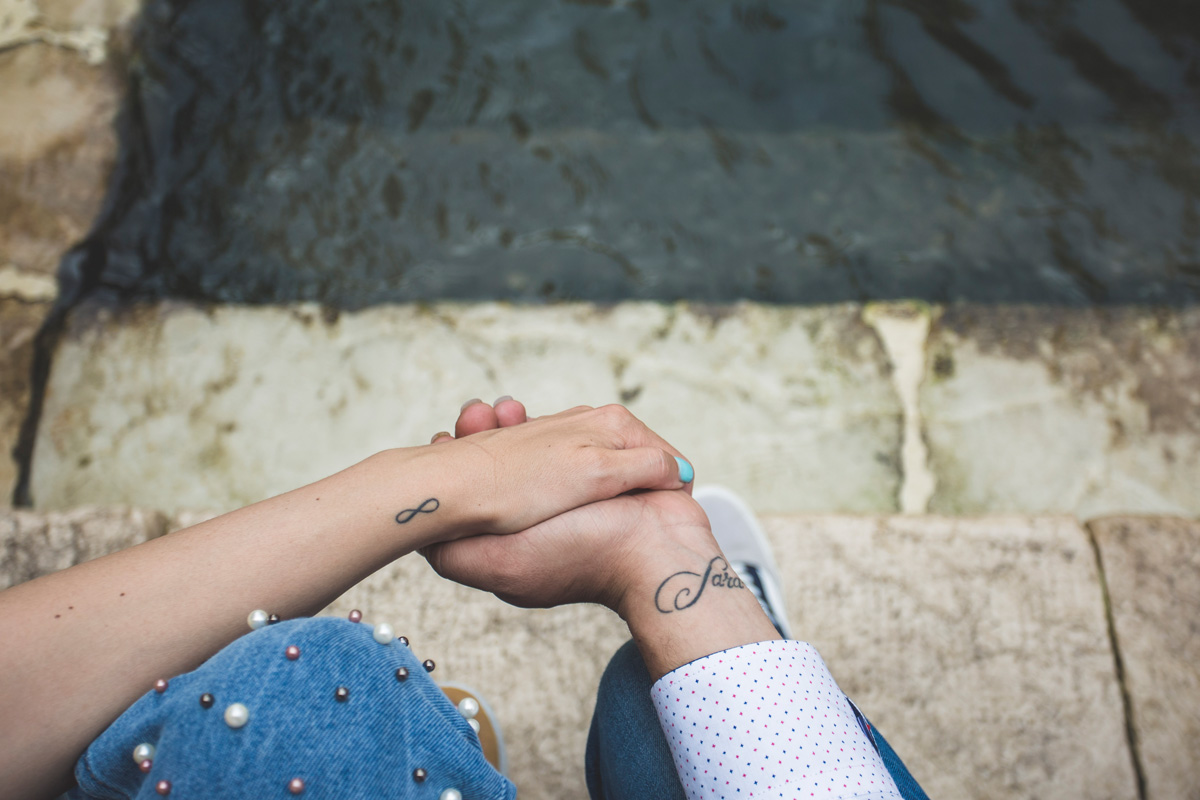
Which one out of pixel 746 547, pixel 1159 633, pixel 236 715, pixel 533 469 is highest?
pixel 236 715

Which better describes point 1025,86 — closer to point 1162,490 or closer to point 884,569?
point 1162,490

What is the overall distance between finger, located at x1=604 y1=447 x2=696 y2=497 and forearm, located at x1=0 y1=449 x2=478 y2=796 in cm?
29

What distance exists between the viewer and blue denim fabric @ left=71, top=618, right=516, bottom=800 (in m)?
0.77

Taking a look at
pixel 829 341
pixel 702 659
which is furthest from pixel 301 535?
pixel 829 341

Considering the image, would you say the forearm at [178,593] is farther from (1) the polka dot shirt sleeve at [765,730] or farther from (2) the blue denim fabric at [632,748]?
(1) the polka dot shirt sleeve at [765,730]

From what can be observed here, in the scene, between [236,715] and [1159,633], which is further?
[1159,633]

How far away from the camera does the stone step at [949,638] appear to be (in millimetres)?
1514

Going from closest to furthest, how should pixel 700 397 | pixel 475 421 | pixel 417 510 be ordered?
pixel 417 510 < pixel 475 421 < pixel 700 397

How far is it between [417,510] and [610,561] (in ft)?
1.25

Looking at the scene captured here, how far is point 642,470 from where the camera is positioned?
1397mm

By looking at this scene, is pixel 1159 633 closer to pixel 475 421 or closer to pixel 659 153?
pixel 475 421

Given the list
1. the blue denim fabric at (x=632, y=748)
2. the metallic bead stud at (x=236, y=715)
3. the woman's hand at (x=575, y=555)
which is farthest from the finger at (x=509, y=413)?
the metallic bead stud at (x=236, y=715)

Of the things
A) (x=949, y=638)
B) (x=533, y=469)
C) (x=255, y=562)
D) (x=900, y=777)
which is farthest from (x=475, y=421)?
(x=949, y=638)

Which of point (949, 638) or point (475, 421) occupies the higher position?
point (475, 421)
